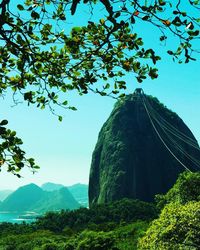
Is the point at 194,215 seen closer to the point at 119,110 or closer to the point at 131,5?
the point at 131,5

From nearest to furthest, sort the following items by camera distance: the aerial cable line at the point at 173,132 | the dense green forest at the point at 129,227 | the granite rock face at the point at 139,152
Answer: the dense green forest at the point at 129,227, the granite rock face at the point at 139,152, the aerial cable line at the point at 173,132

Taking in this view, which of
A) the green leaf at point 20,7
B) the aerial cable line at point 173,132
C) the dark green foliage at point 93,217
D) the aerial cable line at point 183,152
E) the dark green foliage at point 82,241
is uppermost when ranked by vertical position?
the aerial cable line at point 173,132

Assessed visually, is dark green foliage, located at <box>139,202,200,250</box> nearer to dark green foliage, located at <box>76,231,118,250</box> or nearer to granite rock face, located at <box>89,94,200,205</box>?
dark green foliage, located at <box>76,231,118,250</box>

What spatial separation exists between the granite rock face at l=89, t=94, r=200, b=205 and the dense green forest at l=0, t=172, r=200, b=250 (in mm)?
35177

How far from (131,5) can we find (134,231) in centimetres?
5181

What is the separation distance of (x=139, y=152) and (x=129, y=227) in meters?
66.4

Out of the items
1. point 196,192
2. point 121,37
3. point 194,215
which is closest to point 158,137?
point 196,192

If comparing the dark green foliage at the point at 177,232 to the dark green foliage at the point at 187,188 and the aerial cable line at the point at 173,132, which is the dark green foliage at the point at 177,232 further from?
the aerial cable line at the point at 173,132

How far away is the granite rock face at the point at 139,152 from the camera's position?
375ft

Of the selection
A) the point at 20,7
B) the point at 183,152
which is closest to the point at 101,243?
the point at 20,7

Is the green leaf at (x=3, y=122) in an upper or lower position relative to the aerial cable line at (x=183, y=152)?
lower

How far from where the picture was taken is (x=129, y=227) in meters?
56.8

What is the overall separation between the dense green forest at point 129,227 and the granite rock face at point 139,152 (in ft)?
115

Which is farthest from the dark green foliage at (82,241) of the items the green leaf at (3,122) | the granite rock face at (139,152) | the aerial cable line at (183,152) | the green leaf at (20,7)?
the aerial cable line at (183,152)
